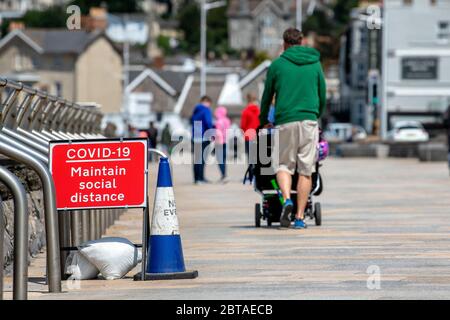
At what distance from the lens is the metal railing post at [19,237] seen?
30.0 ft

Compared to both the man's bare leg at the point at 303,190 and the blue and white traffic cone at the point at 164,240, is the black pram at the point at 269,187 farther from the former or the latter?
the blue and white traffic cone at the point at 164,240

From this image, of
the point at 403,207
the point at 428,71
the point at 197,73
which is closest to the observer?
the point at 403,207

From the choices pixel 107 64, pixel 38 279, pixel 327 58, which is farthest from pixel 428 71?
pixel 38 279

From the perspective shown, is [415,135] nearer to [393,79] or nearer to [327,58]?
[393,79]

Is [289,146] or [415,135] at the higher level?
[289,146]

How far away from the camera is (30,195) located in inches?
532

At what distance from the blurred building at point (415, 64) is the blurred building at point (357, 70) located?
5.91m

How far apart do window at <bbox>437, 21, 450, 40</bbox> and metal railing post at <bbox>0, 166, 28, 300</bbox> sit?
9485 cm

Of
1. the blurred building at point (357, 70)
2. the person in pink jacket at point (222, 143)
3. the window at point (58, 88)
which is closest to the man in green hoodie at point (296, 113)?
the person in pink jacket at point (222, 143)

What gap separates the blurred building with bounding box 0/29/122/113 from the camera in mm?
138625

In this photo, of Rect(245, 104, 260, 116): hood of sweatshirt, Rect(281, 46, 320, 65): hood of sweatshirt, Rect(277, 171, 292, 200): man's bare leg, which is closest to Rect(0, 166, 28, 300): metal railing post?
Rect(277, 171, 292, 200): man's bare leg

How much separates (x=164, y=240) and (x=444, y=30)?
9368 centimetres
